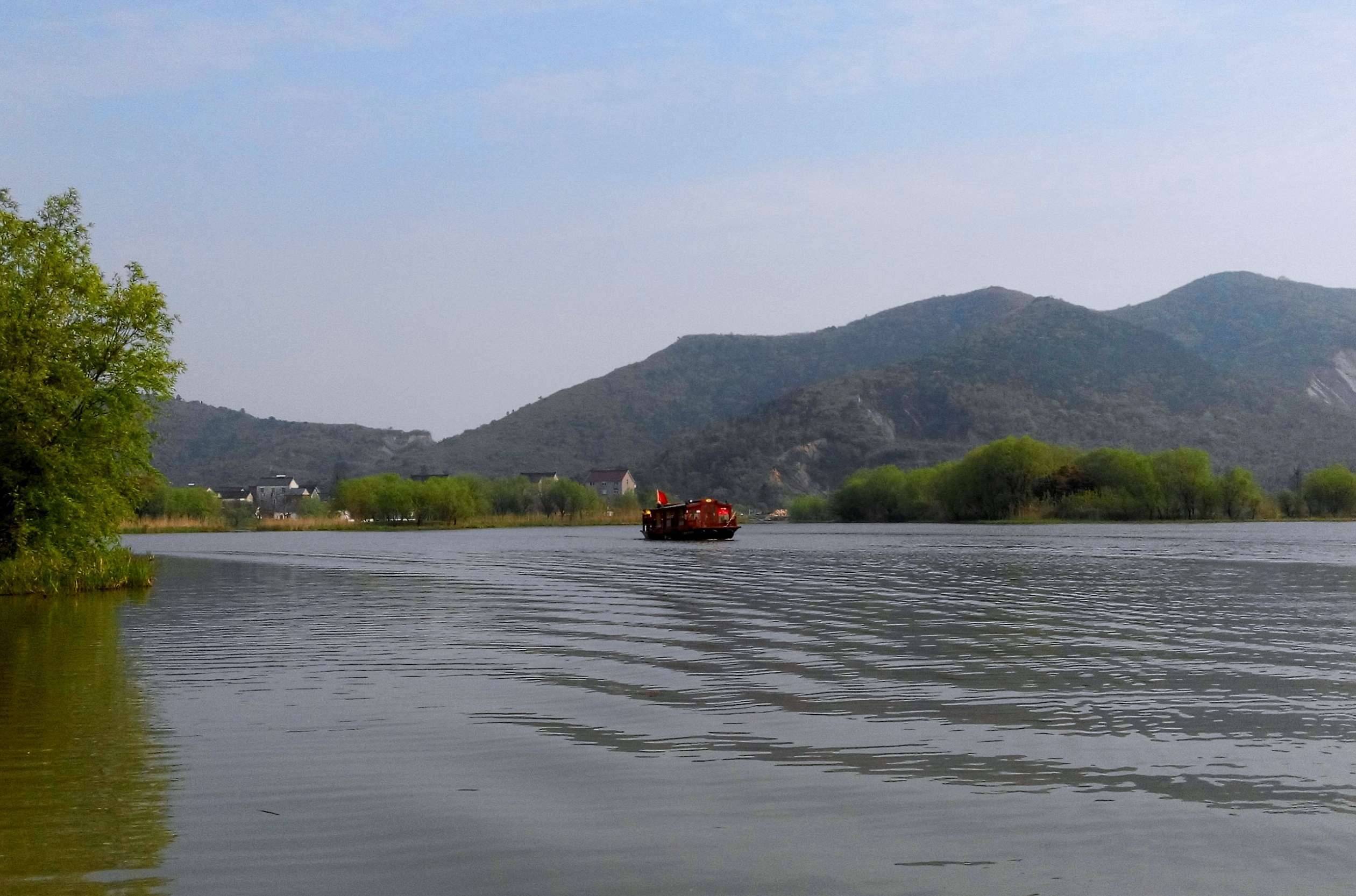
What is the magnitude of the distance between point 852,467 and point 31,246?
168015 mm

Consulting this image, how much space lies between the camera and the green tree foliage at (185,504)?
14562 cm

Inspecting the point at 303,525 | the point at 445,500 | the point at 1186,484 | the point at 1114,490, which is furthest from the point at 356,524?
the point at 1186,484

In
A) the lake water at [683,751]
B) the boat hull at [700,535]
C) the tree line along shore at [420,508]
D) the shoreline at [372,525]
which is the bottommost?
the lake water at [683,751]

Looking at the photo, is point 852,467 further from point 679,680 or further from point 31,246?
point 679,680

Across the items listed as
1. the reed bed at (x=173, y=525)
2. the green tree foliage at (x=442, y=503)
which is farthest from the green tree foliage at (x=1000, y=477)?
the reed bed at (x=173, y=525)

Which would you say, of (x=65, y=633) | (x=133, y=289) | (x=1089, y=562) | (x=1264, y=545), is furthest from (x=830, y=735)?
(x=1264, y=545)

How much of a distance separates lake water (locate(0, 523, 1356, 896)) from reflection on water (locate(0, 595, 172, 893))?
0.16 ft

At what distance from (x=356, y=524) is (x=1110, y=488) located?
89712 millimetres

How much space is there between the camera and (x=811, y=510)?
559ft

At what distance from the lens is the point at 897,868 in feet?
29.4

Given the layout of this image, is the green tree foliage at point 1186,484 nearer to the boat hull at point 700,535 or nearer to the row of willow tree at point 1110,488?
the row of willow tree at point 1110,488

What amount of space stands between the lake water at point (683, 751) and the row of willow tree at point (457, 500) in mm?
131935

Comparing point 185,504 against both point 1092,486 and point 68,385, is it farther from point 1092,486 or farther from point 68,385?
point 68,385

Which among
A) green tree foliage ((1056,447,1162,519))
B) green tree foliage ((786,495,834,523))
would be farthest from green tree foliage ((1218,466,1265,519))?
green tree foliage ((786,495,834,523))
